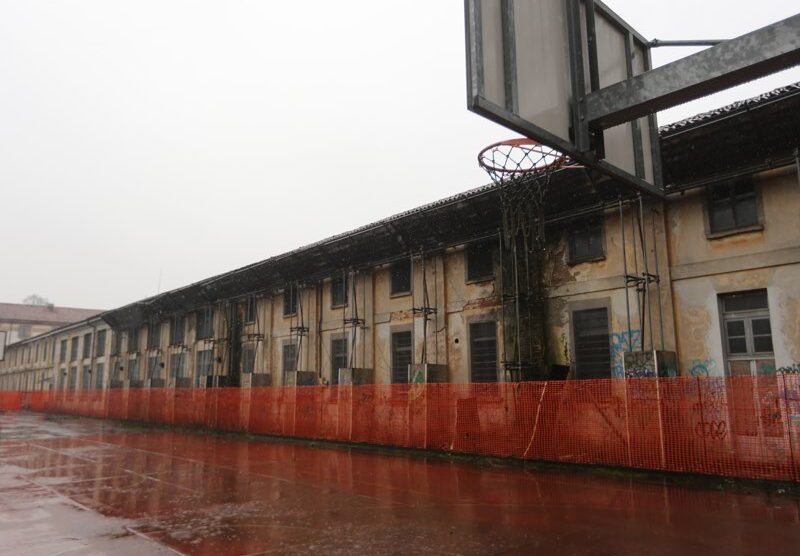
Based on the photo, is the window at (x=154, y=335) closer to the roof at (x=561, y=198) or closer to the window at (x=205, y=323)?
the window at (x=205, y=323)

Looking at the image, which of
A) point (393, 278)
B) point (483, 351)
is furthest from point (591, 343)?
point (393, 278)

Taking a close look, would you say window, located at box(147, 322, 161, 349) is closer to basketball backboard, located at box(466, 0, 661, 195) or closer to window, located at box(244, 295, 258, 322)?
window, located at box(244, 295, 258, 322)

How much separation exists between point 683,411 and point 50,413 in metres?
45.3

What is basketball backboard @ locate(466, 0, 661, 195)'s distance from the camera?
373cm

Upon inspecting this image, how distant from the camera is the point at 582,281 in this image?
584 inches

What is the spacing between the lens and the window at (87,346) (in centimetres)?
4356

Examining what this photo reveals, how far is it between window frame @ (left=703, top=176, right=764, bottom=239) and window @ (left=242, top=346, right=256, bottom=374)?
19.4 meters

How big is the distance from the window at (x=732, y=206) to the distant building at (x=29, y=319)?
74.7m

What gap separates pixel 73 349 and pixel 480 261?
135 ft

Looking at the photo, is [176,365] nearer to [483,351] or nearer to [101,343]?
[101,343]

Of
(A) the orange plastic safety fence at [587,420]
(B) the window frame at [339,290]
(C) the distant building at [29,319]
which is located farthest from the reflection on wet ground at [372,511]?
(C) the distant building at [29,319]

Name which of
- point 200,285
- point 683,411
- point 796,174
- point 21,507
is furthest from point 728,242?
point 200,285

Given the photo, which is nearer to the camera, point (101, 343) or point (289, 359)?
point (289, 359)

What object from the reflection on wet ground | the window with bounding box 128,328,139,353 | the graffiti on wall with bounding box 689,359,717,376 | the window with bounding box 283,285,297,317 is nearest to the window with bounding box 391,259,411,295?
the window with bounding box 283,285,297,317
